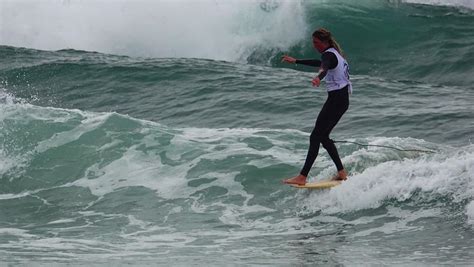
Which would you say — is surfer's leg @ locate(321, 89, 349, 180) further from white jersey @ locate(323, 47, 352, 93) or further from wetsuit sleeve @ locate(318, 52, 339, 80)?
wetsuit sleeve @ locate(318, 52, 339, 80)

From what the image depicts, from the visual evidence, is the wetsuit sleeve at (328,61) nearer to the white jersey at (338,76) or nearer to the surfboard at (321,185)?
the white jersey at (338,76)

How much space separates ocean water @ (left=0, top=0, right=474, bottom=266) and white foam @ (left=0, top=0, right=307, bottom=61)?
0.06 metres

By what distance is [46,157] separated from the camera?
40.1ft

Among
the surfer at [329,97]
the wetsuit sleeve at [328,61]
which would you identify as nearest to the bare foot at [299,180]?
the surfer at [329,97]

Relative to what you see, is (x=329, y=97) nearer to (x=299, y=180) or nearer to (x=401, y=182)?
(x=299, y=180)

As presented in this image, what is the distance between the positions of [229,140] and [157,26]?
35.1ft

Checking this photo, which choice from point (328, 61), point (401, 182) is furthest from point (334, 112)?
point (401, 182)

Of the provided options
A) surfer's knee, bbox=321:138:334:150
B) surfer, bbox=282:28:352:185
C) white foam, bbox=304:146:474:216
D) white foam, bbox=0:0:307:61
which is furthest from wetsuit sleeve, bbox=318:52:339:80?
white foam, bbox=0:0:307:61

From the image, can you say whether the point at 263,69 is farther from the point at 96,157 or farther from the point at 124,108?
the point at 96,157

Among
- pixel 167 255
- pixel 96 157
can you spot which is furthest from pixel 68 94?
pixel 167 255

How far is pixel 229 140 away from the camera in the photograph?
39.3ft

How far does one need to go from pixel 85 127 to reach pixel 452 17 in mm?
11546

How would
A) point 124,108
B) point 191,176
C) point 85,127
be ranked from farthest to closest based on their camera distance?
point 124,108, point 85,127, point 191,176

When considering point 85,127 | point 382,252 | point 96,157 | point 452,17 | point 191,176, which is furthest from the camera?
point 452,17
